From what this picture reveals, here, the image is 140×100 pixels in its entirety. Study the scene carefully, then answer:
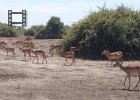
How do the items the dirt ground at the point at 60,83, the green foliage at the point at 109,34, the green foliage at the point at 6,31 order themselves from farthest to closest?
the green foliage at the point at 6,31
the green foliage at the point at 109,34
the dirt ground at the point at 60,83

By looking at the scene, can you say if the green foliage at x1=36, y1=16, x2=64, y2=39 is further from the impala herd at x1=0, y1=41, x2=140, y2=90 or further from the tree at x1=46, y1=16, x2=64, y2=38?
the impala herd at x1=0, y1=41, x2=140, y2=90

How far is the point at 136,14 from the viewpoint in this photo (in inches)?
1543

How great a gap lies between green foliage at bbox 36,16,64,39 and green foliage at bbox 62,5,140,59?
32.9 m

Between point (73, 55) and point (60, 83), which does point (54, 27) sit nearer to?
point (73, 55)

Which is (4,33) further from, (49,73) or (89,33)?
(49,73)

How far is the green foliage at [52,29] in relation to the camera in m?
72.1

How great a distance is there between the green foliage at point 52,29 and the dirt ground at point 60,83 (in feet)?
143

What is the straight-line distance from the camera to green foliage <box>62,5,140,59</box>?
37.2m

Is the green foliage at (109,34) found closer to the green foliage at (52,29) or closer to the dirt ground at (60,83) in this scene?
the dirt ground at (60,83)

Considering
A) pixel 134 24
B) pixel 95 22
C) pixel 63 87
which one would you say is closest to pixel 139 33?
pixel 134 24

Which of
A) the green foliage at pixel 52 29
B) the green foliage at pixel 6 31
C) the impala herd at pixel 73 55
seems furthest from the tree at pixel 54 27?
the impala herd at pixel 73 55

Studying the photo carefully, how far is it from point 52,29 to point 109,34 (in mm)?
35080

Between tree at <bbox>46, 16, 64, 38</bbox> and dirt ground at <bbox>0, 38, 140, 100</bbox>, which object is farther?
tree at <bbox>46, 16, 64, 38</bbox>

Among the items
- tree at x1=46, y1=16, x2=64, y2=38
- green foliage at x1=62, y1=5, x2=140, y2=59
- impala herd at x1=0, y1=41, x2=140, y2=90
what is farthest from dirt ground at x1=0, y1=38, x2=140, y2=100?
tree at x1=46, y1=16, x2=64, y2=38
